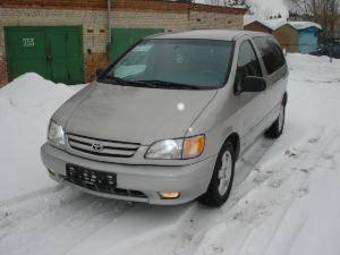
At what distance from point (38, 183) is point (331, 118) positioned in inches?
239

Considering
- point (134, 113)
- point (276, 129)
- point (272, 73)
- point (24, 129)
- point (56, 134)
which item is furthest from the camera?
point (276, 129)

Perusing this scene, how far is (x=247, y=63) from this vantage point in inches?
208

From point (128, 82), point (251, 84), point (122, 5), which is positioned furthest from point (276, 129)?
point (122, 5)

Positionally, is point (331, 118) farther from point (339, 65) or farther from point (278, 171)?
point (339, 65)

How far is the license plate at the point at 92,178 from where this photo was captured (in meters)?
3.82

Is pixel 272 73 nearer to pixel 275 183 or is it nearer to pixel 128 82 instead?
pixel 275 183

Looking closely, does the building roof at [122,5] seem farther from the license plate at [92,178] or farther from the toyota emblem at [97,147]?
the toyota emblem at [97,147]

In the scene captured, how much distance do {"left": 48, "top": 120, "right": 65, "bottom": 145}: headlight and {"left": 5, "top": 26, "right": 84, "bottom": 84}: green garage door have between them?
866 centimetres

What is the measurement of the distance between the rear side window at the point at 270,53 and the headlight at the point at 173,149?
8.69 ft

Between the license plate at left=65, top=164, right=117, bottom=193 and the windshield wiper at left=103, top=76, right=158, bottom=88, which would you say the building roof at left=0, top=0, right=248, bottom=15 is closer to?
the windshield wiper at left=103, top=76, right=158, bottom=88


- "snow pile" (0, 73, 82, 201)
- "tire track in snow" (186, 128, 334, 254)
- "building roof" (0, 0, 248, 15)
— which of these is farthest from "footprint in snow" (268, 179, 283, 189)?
"building roof" (0, 0, 248, 15)

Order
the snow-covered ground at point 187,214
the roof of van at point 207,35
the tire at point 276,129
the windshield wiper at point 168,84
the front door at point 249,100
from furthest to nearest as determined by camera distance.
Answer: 1. the tire at point 276,129
2. the roof of van at point 207,35
3. the front door at point 249,100
4. the windshield wiper at point 168,84
5. the snow-covered ground at point 187,214

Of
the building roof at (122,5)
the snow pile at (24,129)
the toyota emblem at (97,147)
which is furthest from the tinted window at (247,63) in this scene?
Answer: the building roof at (122,5)

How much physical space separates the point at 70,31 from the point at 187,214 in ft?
34.3
